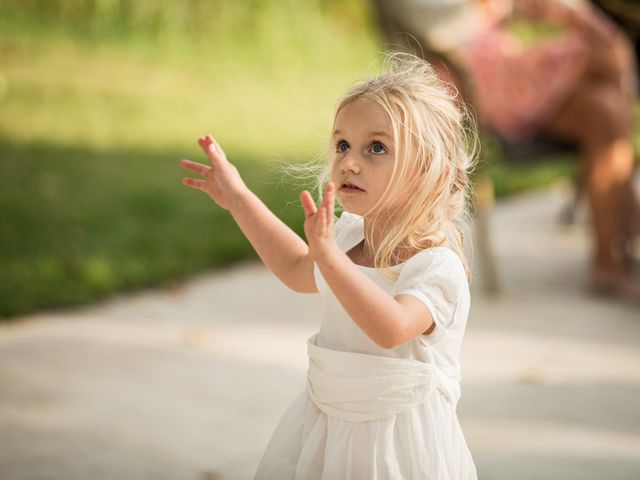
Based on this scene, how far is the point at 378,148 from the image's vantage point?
197 centimetres

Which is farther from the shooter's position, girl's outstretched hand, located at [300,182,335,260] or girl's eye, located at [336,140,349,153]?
girl's eye, located at [336,140,349,153]

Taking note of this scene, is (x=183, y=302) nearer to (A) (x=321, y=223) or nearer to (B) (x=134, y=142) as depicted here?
(A) (x=321, y=223)

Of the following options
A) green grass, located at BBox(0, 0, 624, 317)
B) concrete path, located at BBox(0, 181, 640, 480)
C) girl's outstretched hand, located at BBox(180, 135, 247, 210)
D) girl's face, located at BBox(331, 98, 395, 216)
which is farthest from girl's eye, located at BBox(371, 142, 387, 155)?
concrete path, located at BBox(0, 181, 640, 480)

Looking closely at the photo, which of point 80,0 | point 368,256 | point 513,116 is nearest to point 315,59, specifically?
point 80,0

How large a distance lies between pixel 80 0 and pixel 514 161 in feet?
19.8

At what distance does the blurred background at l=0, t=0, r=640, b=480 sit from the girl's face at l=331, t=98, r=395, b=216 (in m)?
0.23

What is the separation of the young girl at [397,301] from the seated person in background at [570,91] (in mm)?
2560

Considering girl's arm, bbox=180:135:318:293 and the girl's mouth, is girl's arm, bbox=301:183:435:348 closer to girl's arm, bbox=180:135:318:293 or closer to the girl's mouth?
the girl's mouth

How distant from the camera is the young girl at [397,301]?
1.92 m

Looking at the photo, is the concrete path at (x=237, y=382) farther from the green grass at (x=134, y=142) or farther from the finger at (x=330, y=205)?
the finger at (x=330, y=205)

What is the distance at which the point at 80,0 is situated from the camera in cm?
952

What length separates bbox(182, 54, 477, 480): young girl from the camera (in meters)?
Result: 1.92

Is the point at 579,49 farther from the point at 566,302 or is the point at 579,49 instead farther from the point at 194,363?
the point at 194,363

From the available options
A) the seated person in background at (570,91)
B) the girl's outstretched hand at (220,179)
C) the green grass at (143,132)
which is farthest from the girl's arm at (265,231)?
the seated person in background at (570,91)
